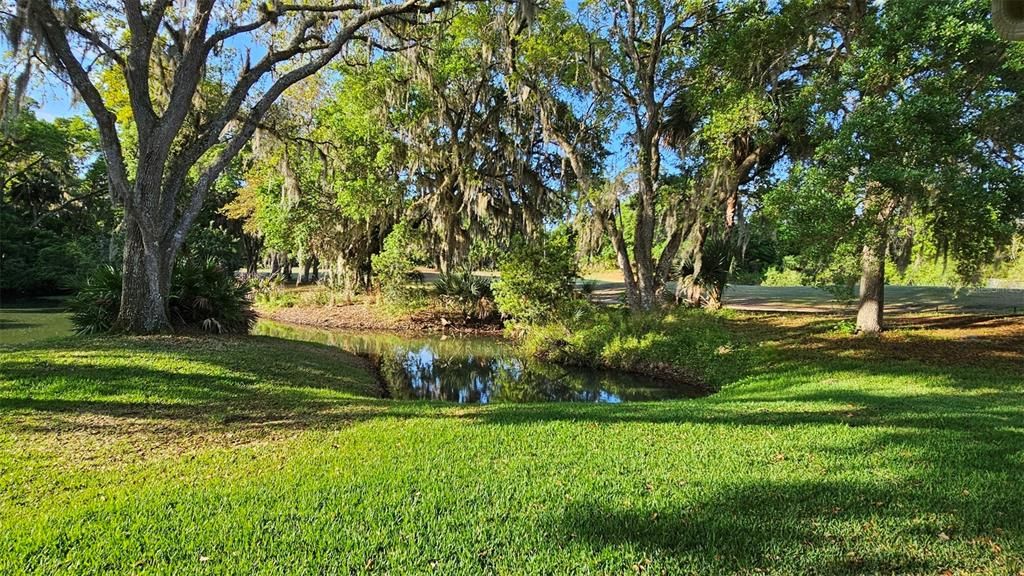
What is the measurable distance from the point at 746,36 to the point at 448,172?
29.1ft

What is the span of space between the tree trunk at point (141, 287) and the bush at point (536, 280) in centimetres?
713

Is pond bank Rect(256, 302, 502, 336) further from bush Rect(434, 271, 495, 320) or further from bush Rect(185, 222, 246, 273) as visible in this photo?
bush Rect(185, 222, 246, 273)

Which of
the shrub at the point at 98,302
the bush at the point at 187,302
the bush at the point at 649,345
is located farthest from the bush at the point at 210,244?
the bush at the point at 649,345

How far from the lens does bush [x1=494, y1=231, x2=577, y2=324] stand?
12766 mm

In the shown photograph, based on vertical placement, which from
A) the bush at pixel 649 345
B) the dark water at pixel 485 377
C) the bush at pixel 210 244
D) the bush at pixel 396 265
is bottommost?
the dark water at pixel 485 377

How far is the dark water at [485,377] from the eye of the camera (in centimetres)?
899

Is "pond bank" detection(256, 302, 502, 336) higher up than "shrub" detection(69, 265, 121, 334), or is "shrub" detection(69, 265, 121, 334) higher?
→ "shrub" detection(69, 265, 121, 334)

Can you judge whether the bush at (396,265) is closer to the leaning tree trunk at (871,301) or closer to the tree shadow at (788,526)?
the leaning tree trunk at (871,301)

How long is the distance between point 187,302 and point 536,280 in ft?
23.9

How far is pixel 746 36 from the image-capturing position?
10695 millimetres

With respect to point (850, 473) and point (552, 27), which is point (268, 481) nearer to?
point (850, 473)

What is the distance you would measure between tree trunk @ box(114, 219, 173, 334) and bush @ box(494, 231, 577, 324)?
7130mm

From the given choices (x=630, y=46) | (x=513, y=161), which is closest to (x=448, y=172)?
(x=513, y=161)

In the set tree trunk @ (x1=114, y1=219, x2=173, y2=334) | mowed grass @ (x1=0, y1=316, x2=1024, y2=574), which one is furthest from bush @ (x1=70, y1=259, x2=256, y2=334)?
mowed grass @ (x1=0, y1=316, x2=1024, y2=574)
